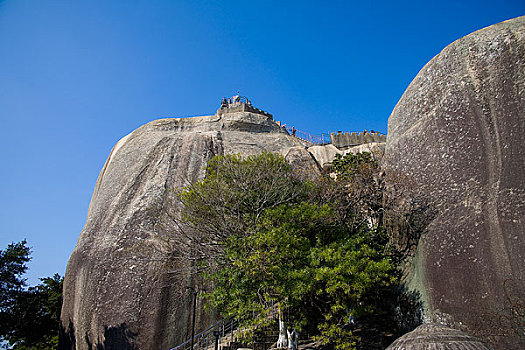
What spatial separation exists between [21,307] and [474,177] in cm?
2164

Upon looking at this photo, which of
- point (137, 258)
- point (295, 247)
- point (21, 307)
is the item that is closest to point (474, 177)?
point (295, 247)

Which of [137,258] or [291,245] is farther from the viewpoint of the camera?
[137,258]

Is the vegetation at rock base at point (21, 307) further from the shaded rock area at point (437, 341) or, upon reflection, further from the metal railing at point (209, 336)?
the shaded rock area at point (437, 341)

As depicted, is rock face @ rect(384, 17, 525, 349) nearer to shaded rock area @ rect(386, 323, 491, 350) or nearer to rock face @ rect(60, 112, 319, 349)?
shaded rock area @ rect(386, 323, 491, 350)

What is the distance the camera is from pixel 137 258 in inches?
572

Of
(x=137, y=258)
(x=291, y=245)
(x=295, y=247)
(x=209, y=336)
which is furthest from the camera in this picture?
(x=137, y=258)

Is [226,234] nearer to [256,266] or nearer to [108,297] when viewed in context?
[256,266]

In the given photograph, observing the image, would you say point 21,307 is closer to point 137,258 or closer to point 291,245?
point 137,258

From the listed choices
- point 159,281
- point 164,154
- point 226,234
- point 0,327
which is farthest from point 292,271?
point 0,327

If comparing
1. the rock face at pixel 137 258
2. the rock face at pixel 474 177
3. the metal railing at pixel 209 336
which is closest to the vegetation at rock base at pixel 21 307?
the rock face at pixel 137 258

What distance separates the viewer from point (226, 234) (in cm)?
1309

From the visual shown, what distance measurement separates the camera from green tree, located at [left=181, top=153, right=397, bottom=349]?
413 inches

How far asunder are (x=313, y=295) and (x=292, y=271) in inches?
63.7

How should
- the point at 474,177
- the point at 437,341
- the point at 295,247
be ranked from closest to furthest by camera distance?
the point at 437,341 → the point at 474,177 → the point at 295,247
